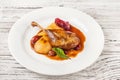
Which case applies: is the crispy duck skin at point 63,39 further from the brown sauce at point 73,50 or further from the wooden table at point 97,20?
the wooden table at point 97,20

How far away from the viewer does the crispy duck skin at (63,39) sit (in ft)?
4.50

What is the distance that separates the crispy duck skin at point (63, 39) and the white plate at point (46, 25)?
57mm

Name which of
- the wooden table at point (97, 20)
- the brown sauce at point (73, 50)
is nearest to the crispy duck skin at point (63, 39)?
the brown sauce at point (73, 50)

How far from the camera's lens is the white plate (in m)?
1.31

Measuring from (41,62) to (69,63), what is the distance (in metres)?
0.12

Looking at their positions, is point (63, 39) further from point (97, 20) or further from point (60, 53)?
point (97, 20)

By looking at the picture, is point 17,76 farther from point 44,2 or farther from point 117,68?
point 44,2

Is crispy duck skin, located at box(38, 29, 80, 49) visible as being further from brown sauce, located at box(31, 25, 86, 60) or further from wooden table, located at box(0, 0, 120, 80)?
wooden table, located at box(0, 0, 120, 80)

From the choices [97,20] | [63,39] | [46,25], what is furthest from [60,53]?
[97,20]

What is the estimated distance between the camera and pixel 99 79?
133 cm

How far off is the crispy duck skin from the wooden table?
0.12 meters

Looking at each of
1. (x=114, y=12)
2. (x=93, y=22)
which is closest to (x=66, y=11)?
(x=93, y=22)

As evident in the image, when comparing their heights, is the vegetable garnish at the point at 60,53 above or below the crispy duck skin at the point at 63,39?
below

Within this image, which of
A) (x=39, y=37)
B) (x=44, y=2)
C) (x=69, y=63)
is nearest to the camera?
(x=69, y=63)
